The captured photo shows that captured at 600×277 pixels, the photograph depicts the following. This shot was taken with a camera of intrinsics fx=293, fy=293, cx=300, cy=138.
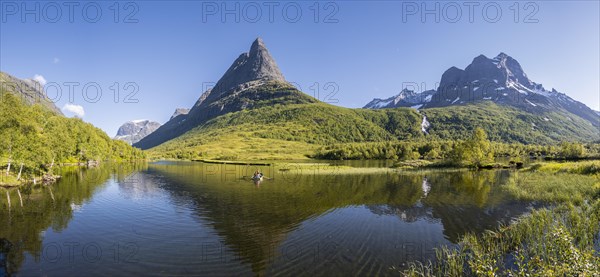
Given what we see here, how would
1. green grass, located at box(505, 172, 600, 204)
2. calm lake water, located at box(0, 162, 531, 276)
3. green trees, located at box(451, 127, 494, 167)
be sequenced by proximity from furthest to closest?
green trees, located at box(451, 127, 494, 167)
green grass, located at box(505, 172, 600, 204)
calm lake water, located at box(0, 162, 531, 276)

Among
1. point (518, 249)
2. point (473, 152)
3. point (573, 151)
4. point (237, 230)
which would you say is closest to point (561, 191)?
point (518, 249)

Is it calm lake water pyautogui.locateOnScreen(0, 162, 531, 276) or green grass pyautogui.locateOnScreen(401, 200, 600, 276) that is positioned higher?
green grass pyautogui.locateOnScreen(401, 200, 600, 276)

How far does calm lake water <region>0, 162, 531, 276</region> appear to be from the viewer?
21641mm

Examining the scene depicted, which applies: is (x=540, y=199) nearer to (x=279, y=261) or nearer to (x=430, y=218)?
(x=430, y=218)

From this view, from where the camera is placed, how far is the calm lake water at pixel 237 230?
852 inches

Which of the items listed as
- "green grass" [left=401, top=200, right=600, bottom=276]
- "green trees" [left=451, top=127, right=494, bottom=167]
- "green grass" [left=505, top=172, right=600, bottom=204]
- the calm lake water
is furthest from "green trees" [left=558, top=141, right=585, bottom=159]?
"green grass" [left=401, top=200, right=600, bottom=276]

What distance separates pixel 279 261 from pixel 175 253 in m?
9.05

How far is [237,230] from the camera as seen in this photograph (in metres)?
30.9

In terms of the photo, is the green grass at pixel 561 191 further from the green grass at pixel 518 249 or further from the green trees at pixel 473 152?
the green trees at pixel 473 152

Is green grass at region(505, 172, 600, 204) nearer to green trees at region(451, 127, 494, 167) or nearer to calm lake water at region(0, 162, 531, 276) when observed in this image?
calm lake water at region(0, 162, 531, 276)

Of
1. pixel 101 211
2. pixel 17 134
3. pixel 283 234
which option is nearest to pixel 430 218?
pixel 283 234

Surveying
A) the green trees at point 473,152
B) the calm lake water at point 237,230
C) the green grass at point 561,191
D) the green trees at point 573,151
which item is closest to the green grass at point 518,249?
the calm lake water at point 237,230

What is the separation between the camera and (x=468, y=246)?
25.1 m

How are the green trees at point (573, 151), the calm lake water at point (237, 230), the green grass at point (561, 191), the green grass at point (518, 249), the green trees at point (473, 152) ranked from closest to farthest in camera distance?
the green grass at point (518, 249) < the calm lake water at point (237, 230) < the green grass at point (561, 191) < the green trees at point (473, 152) < the green trees at point (573, 151)
